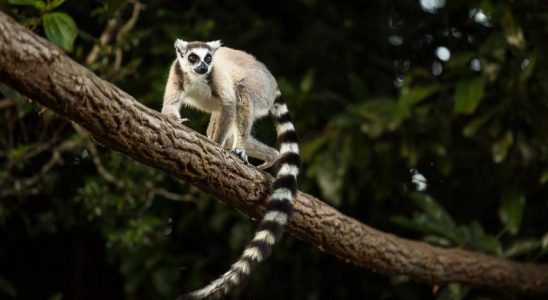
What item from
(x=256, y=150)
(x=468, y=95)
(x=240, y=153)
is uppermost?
(x=240, y=153)

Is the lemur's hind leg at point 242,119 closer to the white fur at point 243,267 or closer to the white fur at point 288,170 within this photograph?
the white fur at point 288,170

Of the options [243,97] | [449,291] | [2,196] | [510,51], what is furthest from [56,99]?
[510,51]

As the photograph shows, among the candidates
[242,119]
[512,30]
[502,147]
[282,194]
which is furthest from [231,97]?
[502,147]

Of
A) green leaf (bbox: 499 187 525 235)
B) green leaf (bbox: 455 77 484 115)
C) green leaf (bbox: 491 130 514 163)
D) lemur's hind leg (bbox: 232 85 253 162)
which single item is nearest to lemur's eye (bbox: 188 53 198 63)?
lemur's hind leg (bbox: 232 85 253 162)

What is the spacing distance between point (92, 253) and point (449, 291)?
3.81 m

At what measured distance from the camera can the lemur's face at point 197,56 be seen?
15.3ft

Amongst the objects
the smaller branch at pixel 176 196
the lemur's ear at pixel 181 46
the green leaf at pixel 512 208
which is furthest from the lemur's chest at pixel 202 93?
the green leaf at pixel 512 208

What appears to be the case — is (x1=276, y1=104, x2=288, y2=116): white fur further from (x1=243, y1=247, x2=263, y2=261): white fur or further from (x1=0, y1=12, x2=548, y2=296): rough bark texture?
(x1=243, y1=247, x2=263, y2=261): white fur

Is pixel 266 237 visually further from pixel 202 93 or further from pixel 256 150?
pixel 202 93

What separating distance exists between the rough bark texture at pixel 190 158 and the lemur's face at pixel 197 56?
91 cm

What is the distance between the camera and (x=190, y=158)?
3500 mm

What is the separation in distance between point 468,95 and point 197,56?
7.32 feet

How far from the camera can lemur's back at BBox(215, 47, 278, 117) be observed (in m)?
4.84

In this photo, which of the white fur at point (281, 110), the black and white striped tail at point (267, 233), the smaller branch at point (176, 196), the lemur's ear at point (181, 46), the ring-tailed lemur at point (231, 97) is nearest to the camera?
the black and white striped tail at point (267, 233)
